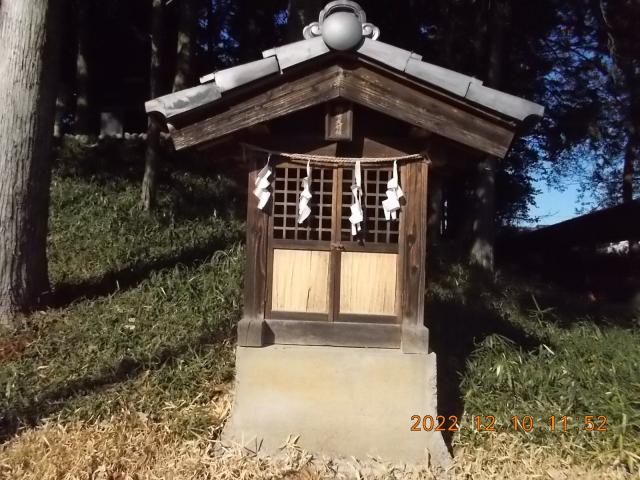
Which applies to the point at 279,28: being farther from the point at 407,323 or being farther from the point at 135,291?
the point at 407,323

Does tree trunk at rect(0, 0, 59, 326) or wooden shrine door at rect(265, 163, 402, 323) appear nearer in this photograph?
wooden shrine door at rect(265, 163, 402, 323)

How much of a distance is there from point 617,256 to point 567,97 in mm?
4708

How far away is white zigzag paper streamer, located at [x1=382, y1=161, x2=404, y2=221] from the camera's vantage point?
445cm

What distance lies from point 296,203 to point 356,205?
0.49 m

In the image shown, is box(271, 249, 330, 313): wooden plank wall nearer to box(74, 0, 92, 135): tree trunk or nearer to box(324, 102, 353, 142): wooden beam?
box(324, 102, 353, 142): wooden beam

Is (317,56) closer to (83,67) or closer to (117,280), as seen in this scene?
(117,280)

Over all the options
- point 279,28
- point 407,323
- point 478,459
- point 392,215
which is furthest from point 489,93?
point 279,28

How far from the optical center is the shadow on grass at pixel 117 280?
269 inches

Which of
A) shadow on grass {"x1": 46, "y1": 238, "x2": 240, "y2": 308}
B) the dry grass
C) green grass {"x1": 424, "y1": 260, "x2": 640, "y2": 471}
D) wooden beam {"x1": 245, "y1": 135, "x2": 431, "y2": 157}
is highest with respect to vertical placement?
wooden beam {"x1": 245, "y1": 135, "x2": 431, "y2": 157}

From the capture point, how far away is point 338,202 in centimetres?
456

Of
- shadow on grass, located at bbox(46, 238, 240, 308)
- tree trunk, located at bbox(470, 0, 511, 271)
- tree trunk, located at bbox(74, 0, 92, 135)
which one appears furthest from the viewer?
tree trunk, located at bbox(74, 0, 92, 135)

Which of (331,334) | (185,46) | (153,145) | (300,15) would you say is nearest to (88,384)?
(331,334)
